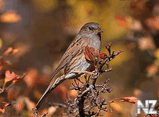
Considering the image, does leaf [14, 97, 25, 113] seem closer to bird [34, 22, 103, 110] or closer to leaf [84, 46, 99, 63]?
bird [34, 22, 103, 110]

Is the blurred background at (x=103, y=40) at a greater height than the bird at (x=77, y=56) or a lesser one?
greater

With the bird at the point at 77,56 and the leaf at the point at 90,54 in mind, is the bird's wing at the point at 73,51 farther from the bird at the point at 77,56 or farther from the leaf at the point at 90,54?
the leaf at the point at 90,54

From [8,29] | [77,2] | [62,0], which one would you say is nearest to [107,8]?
[77,2]

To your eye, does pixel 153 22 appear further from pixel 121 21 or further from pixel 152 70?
pixel 152 70

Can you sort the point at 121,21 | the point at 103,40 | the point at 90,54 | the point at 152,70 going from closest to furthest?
the point at 90,54, the point at 152,70, the point at 121,21, the point at 103,40

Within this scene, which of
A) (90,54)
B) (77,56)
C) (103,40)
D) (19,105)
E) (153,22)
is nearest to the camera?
(90,54)

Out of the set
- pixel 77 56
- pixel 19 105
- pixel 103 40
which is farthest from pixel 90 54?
pixel 103 40

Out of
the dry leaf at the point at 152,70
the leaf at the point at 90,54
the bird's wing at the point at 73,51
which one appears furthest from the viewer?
the dry leaf at the point at 152,70

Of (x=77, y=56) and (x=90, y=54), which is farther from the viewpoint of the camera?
(x=77, y=56)

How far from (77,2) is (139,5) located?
126 cm

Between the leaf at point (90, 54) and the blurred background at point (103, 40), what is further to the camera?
the blurred background at point (103, 40)

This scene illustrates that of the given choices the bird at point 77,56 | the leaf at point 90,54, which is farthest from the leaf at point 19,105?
the leaf at point 90,54

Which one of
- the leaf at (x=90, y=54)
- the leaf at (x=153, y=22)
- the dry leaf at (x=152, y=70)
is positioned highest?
the leaf at (x=153, y=22)

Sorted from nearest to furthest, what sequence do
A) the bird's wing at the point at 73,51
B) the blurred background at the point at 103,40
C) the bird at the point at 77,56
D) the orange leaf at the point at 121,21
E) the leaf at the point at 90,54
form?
the leaf at the point at 90,54 → the bird at the point at 77,56 → the bird's wing at the point at 73,51 → the blurred background at the point at 103,40 → the orange leaf at the point at 121,21
